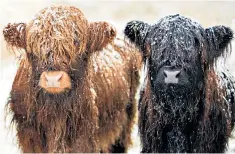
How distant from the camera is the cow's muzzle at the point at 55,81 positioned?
16.2 ft

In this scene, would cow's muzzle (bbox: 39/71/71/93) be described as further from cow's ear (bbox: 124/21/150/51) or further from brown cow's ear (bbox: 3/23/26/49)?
cow's ear (bbox: 124/21/150/51)

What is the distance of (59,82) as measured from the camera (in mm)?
4984

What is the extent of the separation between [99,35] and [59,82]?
29.5 inches

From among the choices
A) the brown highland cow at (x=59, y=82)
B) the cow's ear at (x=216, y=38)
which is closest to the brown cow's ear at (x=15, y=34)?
the brown highland cow at (x=59, y=82)

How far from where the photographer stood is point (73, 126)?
5527mm

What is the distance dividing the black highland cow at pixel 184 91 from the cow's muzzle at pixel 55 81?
0.80 meters

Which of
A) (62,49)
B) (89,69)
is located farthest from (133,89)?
(62,49)

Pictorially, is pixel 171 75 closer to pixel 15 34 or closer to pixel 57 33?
pixel 57 33

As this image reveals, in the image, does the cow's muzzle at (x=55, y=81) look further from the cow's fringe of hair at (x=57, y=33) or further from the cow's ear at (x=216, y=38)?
the cow's ear at (x=216, y=38)

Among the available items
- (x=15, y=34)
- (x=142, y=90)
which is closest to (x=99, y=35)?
(x=142, y=90)

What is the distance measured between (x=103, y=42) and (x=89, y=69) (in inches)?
12.0

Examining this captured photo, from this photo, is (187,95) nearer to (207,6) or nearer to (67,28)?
(67,28)

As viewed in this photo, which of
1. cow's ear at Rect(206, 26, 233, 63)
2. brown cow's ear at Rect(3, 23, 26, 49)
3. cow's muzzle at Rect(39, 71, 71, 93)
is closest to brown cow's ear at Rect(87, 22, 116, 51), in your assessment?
cow's muzzle at Rect(39, 71, 71, 93)

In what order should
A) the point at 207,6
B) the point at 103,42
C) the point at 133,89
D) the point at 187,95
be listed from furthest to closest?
the point at 207,6 → the point at 133,89 → the point at 103,42 → the point at 187,95
